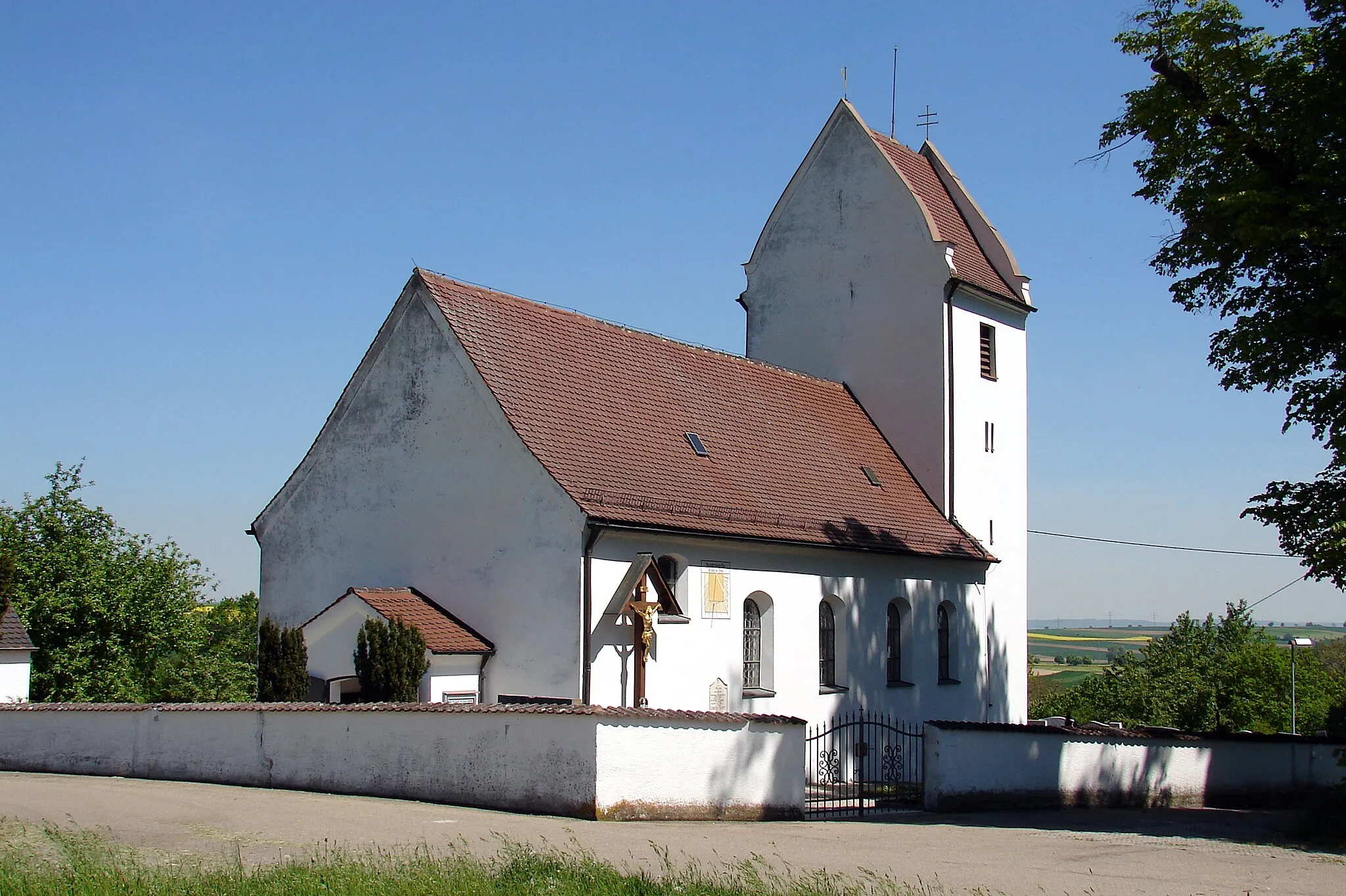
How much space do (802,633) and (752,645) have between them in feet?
3.22

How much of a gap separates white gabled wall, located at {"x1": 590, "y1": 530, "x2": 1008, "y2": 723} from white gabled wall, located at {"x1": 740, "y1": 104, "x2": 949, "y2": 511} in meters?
2.96

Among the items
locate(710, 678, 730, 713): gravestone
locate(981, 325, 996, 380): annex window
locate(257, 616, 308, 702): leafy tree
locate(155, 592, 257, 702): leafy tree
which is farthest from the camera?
locate(155, 592, 257, 702): leafy tree

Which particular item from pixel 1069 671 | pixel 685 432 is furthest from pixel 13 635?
pixel 1069 671

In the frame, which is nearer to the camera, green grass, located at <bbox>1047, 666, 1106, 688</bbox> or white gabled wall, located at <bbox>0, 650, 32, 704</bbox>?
white gabled wall, located at <bbox>0, 650, 32, 704</bbox>

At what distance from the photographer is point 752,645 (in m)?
22.3

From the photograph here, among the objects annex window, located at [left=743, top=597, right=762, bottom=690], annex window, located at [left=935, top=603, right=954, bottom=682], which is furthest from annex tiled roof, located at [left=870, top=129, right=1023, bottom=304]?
annex window, located at [left=743, top=597, right=762, bottom=690]

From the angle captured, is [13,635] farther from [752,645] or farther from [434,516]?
[752,645]

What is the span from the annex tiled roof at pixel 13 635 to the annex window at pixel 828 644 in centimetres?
1642

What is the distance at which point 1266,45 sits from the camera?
16.1 metres

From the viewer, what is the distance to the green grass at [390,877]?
892 cm

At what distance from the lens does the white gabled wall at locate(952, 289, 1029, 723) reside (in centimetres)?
2831

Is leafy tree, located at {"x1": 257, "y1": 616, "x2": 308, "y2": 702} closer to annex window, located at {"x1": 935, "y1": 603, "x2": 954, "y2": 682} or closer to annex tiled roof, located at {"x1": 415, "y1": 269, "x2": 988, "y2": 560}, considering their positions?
annex tiled roof, located at {"x1": 415, "y1": 269, "x2": 988, "y2": 560}

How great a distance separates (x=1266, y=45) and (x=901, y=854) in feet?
33.5

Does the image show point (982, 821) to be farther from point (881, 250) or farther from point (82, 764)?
point (881, 250)
